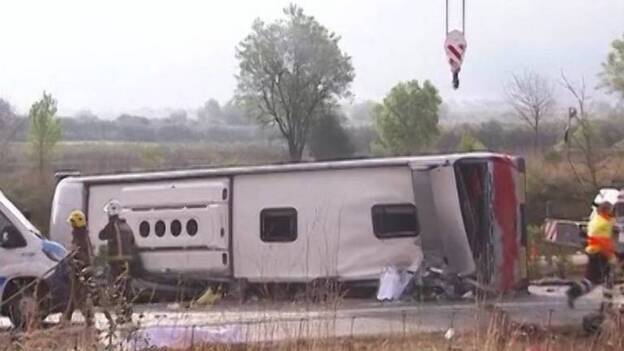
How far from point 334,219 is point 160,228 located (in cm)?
308

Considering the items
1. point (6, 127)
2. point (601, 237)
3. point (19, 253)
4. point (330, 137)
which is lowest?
point (19, 253)

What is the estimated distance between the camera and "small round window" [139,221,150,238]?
19047mm

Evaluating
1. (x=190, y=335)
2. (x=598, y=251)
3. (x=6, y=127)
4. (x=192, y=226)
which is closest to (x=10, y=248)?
(x=192, y=226)

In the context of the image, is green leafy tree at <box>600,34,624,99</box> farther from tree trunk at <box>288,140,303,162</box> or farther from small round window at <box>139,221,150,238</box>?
small round window at <box>139,221,150,238</box>

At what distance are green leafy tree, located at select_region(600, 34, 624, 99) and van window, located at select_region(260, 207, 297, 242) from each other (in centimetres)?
2664

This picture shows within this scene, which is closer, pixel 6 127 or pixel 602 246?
pixel 602 246

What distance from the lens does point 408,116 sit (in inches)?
1785

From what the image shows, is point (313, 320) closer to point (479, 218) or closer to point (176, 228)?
point (479, 218)

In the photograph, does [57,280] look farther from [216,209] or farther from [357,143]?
[357,143]

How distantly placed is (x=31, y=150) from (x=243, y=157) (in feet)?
23.8

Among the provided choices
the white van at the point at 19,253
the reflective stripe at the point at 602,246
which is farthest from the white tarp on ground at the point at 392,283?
the white van at the point at 19,253

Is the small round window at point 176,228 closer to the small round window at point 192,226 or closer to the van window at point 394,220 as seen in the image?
the small round window at point 192,226

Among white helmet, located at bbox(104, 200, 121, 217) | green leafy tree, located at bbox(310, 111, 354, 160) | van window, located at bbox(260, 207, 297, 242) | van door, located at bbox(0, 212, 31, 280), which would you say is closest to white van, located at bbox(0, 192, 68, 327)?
van door, located at bbox(0, 212, 31, 280)

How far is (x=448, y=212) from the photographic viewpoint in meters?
17.2
